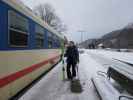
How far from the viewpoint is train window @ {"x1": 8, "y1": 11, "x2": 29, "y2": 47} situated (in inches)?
225

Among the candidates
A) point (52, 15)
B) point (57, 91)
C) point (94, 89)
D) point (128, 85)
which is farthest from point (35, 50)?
point (52, 15)

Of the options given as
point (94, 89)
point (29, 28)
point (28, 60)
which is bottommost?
point (94, 89)

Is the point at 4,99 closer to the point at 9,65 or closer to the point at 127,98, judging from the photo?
the point at 9,65

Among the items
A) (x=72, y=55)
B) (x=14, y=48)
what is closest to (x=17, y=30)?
(x=14, y=48)

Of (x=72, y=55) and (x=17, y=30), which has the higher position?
(x=17, y=30)

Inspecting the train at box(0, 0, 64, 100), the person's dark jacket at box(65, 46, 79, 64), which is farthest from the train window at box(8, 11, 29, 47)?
the person's dark jacket at box(65, 46, 79, 64)

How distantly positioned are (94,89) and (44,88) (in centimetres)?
176

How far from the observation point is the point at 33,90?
303 inches

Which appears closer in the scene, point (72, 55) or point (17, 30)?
point (17, 30)

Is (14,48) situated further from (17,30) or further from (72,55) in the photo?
(72,55)

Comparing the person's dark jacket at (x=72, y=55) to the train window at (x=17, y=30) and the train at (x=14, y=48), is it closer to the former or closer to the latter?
the train at (x=14, y=48)

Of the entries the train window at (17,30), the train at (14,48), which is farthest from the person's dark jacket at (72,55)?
the train window at (17,30)

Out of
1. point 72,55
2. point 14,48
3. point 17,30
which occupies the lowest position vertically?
point 72,55

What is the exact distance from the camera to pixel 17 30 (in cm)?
621
